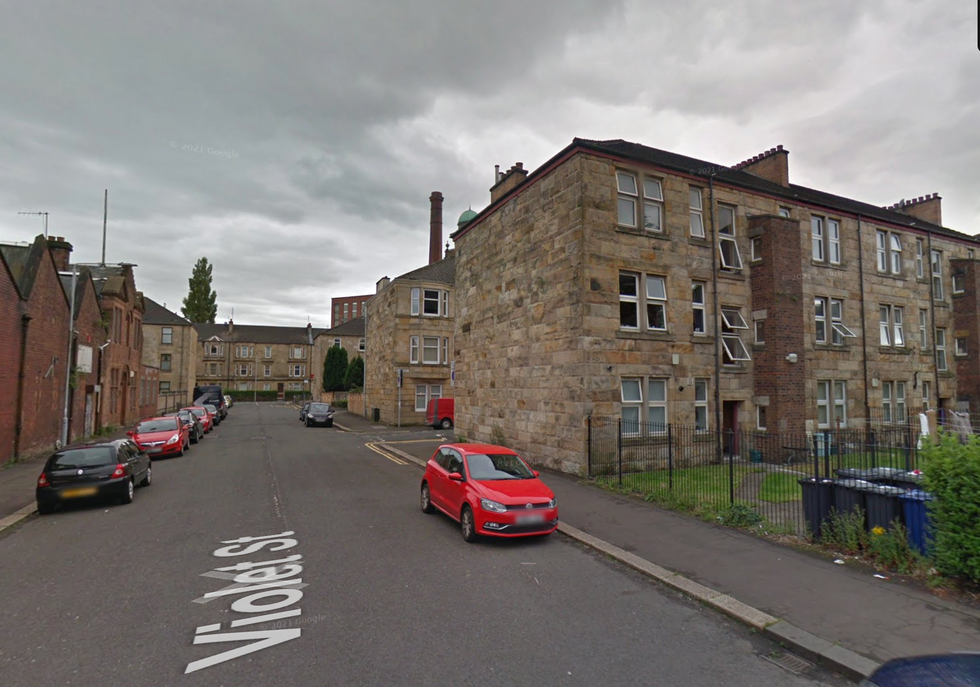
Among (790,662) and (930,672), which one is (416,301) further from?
(930,672)

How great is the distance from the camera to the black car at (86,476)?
10492mm

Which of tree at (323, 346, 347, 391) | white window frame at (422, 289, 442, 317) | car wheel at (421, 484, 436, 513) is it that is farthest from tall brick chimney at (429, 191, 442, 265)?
car wheel at (421, 484, 436, 513)

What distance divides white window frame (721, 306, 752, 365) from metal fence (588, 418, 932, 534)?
2.57 metres

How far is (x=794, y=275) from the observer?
57.0ft

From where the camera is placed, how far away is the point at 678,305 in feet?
51.3

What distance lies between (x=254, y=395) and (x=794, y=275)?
262 feet

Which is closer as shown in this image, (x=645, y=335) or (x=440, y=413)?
(x=645, y=335)

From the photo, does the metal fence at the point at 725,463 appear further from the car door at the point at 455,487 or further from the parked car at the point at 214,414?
the parked car at the point at 214,414

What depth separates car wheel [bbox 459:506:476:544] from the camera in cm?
833

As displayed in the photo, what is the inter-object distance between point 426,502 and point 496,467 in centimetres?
203

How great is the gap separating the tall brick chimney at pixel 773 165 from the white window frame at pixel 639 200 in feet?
23.4

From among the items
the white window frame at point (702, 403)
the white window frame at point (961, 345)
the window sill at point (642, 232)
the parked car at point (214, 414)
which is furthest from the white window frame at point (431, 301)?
the white window frame at point (961, 345)

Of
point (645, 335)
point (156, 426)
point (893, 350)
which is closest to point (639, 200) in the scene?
point (645, 335)

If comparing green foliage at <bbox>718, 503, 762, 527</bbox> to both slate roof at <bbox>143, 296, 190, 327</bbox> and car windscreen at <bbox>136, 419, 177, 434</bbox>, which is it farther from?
slate roof at <bbox>143, 296, 190, 327</bbox>
